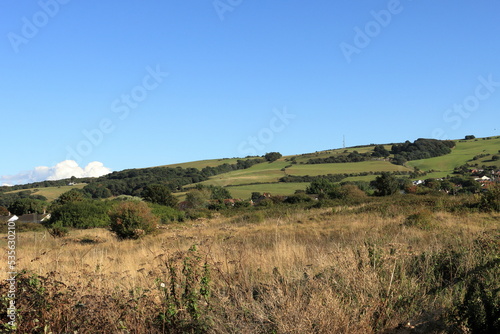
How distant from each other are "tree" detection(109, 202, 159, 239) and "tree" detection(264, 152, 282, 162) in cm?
10376

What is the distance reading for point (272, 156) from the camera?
5143 inches

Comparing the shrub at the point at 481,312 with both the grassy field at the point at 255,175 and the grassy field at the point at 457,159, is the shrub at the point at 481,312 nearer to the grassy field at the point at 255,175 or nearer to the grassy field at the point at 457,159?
the grassy field at the point at 457,159

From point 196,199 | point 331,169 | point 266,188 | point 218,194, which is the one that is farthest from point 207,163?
point 196,199

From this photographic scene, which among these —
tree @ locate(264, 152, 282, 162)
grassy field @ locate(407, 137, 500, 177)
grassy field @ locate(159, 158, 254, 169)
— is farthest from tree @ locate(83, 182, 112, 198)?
grassy field @ locate(407, 137, 500, 177)

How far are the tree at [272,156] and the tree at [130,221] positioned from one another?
340 feet

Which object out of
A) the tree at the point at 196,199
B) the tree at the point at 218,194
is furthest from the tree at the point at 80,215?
the tree at the point at 218,194

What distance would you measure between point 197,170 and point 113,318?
111 metres

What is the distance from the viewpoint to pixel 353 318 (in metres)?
4.36

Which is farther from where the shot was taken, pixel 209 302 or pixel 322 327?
pixel 209 302

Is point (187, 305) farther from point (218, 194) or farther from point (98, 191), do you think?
→ point (98, 191)

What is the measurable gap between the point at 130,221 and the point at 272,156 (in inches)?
4284

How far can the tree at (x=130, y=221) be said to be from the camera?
22516 millimetres

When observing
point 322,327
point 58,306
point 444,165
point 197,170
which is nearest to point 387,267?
point 322,327

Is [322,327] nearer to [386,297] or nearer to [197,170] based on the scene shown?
[386,297]
